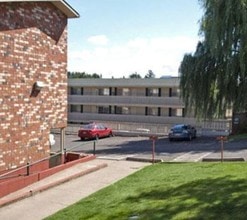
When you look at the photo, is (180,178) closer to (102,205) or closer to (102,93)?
(102,205)

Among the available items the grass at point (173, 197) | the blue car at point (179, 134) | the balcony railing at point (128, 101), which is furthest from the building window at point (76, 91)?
Answer: the grass at point (173, 197)

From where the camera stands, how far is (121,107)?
51.5 m

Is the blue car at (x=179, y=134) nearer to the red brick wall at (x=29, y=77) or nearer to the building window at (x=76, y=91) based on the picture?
the red brick wall at (x=29, y=77)

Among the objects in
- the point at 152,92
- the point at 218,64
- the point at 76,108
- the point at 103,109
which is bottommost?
the point at 103,109

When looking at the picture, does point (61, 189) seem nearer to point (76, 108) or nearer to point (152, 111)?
point (152, 111)

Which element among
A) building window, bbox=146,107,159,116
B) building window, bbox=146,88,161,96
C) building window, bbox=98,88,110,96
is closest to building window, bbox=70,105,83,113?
building window, bbox=98,88,110,96

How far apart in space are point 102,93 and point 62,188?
40686 millimetres

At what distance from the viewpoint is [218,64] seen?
2833 cm

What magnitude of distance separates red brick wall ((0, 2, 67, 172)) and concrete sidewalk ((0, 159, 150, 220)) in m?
1.31

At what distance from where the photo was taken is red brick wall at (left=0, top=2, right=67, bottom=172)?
12.8 meters

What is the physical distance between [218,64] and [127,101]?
22127 millimetres

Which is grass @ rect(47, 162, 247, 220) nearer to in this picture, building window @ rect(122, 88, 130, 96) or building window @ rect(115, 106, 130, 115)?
building window @ rect(115, 106, 130, 115)

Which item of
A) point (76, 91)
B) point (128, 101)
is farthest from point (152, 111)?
point (76, 91)

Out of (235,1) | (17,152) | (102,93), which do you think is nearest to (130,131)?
(235,1)
